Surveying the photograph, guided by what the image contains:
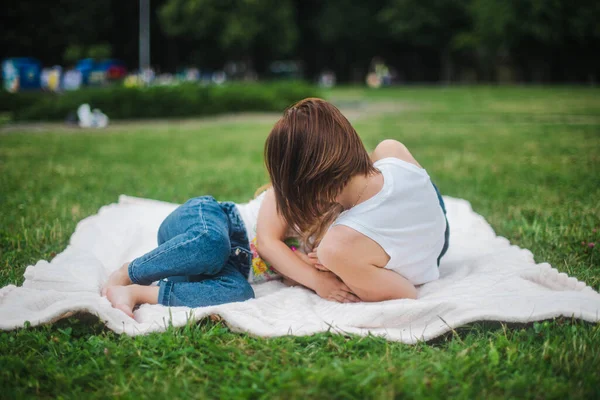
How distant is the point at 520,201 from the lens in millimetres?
4656

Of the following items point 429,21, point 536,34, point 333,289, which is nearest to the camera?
point 333,289

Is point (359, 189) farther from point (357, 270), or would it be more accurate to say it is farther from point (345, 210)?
point (357, 270)

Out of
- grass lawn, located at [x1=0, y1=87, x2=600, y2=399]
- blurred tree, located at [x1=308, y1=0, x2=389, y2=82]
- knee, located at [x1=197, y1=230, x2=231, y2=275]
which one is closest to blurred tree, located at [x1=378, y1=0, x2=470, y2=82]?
blurred tree, located at [x1=308, y1=0, x2=389, y2=82]

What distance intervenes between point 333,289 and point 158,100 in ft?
40.4

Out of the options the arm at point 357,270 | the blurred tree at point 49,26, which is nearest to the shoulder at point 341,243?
the arm at point 357,270

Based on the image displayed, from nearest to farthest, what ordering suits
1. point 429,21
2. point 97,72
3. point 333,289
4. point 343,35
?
1. point 333,289
2. point 97,72
3. point 429,21
4. point 343,35

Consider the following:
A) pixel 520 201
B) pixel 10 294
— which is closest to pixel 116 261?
pixel 10 294

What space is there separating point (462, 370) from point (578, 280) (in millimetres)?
1183

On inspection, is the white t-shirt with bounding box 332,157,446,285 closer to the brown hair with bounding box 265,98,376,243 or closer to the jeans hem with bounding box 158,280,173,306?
the brown hair with bounding box 265,98,376,243

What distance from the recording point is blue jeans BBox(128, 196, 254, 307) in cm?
257

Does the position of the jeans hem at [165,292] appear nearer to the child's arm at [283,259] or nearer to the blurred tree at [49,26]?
the child's arm at [283,259]

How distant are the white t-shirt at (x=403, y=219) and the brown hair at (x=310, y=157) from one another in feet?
0.47

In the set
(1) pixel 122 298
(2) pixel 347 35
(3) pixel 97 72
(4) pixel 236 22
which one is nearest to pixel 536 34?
(2) pixel 347 35

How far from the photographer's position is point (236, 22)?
31.3 meters
